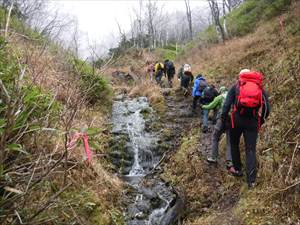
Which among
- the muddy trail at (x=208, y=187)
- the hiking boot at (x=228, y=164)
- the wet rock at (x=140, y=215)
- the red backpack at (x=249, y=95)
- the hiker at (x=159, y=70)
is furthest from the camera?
the hiker at (x=159, y=70)

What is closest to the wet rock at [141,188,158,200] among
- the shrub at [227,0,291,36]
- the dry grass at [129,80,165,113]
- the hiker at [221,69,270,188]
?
the hiker at [221,69,270,188]

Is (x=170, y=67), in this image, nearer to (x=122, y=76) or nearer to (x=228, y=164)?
(x=122, y=76)

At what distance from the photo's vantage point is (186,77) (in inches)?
465

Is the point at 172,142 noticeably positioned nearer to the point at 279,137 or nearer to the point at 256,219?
the point at 279,137

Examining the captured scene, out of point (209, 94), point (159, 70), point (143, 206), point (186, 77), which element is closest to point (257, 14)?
point (159, 70)

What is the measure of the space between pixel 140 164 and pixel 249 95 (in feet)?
13.9

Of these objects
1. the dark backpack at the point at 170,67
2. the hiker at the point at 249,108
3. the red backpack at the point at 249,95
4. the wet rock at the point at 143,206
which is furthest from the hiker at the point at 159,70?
the red backpack at the point at 249,95

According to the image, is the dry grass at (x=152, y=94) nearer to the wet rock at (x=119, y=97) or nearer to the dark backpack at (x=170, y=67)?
the wet rock at (x=119, y=97)

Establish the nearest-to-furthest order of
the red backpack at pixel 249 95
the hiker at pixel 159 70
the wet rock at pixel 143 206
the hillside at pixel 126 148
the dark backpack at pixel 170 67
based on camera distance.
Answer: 1. the hillside at pixel 126 148
2. the red backpack at pixel 249 95
3. the wet rock at pixel 143 206
4. the dark backpack at pixel 170 67
5. the hiker at pixel 159 70

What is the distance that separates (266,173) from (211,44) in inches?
614

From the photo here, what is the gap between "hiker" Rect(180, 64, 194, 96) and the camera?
37.9 ft

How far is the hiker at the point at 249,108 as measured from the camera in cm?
479

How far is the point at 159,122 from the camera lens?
33.6 ft

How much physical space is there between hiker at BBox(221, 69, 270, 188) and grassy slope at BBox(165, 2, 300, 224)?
0.45 m
